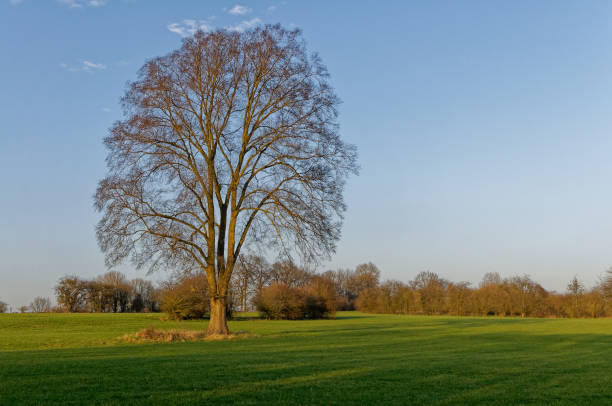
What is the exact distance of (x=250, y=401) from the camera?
8.41 metres

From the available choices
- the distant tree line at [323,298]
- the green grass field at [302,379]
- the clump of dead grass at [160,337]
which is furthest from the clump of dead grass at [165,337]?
the distant tree line at [323,298]

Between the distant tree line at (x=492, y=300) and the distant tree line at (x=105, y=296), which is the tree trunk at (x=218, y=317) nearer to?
the distant tree line at (x=105, y=296)

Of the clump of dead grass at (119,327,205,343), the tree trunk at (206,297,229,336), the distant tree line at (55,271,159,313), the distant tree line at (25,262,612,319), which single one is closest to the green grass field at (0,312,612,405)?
the clump of dead grass at (119,327,205,343)

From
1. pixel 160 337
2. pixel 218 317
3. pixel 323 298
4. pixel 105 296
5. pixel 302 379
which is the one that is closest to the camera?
pixel 302 379

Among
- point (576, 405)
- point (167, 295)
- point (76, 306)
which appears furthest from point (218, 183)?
point (76, 306)

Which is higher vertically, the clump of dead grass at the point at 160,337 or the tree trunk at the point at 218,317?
the tree trunk at the point at 218,317

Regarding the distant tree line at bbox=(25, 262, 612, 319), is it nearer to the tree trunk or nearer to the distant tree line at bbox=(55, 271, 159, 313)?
the distant tree line at bbox=(55, 271, 159, 313)

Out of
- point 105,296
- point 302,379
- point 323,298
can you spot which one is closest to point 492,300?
point 323,298

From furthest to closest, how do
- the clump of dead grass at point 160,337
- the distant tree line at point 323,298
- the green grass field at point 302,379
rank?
1. the distant tree line at point 323,298
2. the clump of dead grass at point 160,337
3. the green grass field at point 302,379

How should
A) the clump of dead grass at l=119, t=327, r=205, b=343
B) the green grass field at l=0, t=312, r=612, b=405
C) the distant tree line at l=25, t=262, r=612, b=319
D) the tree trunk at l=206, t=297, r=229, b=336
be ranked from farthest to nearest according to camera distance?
1. the distant tree line at l=25, t=262, r=612, b=319
2. the tree trunk at l=206, t=297, r=229, b=336
3. the clump of dead grass at l=119, t=327, r=205, b=343
4. the green grass field at l=0, t=312, r=612, b=405

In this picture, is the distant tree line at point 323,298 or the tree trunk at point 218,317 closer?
the tree trunk at point 218,317

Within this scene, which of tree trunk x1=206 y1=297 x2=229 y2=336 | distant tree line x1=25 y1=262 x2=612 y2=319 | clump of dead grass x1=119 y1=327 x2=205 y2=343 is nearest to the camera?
clump of dead grass x1=119 y1=327 x2=205 y2=343

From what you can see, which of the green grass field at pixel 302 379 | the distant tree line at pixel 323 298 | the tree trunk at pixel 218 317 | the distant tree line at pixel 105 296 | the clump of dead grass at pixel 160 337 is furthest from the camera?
the distant tree line at pixel 105 296

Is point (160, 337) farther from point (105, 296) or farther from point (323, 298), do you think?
point (105, 296)
